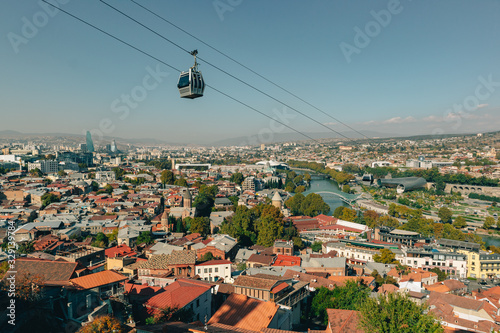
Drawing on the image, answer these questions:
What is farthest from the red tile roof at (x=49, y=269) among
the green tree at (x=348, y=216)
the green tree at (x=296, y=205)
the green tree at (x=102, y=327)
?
the green tree at (x=296, y=205)

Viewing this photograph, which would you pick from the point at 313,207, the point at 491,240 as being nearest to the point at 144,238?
the point at 313,207

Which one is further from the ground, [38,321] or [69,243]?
[38,321]

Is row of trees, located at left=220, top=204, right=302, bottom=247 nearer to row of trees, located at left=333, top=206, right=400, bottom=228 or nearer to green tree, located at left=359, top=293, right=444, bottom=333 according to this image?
row of trees, located at left=333, top=206, right=400, bottom=228

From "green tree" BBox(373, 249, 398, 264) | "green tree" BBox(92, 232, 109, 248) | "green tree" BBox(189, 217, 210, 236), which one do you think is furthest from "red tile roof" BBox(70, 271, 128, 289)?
"green tree" BBox(373, 249, 398, 264)

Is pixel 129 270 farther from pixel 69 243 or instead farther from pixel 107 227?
pixel 107 227

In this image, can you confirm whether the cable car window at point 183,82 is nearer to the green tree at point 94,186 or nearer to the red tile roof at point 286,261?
the red tile roof at point 286,261

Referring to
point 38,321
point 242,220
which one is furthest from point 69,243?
point 38,321
